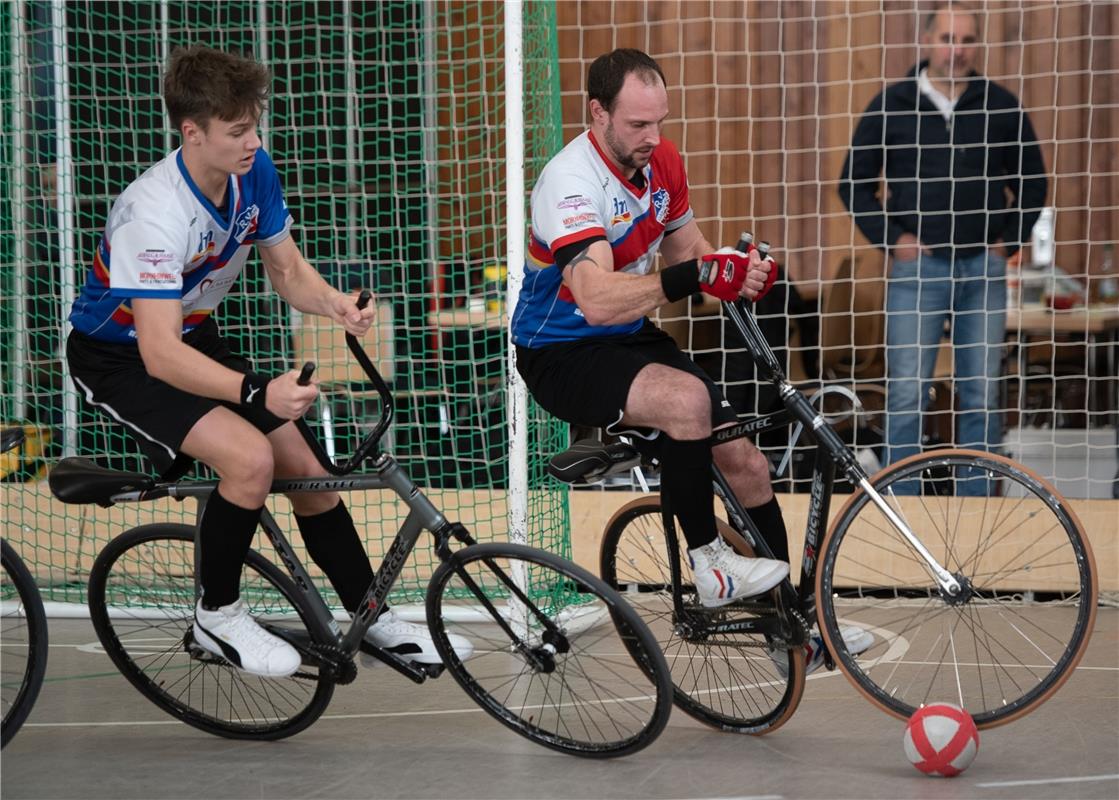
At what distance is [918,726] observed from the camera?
3.17 m

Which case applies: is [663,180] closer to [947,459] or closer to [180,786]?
[947,459]

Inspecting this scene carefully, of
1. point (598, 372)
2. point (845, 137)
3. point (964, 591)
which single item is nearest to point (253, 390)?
point (598, 372)

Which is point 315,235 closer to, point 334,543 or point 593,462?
point 334,543

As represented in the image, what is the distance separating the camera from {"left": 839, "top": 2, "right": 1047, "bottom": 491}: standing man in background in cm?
592

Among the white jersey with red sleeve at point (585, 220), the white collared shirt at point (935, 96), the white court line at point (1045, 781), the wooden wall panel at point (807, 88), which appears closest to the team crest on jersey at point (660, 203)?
the white jersey with red sleeve at point (585, 220)

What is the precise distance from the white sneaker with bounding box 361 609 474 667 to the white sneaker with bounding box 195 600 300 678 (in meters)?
0.22

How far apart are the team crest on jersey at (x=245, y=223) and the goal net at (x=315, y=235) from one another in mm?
1363

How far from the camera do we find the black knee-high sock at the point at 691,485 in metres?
3.31

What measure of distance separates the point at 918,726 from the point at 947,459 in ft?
2.01

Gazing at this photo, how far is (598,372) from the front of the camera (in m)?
3.43

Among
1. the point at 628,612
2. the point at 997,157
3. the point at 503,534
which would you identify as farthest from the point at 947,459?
the point at 997,157

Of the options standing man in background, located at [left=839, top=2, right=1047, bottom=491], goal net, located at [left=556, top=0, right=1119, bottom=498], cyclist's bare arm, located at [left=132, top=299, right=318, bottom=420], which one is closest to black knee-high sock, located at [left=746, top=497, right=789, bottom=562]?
cyclist's bare arm, located at [left=132, top=299, right=318, bottom=420]

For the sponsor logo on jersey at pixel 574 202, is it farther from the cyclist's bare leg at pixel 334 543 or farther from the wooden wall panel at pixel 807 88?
the wooden wall panel at pixel 807 88

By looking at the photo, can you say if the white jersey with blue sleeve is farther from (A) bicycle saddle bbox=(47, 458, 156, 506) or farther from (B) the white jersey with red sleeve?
(B) the white jersey with red sleeve
